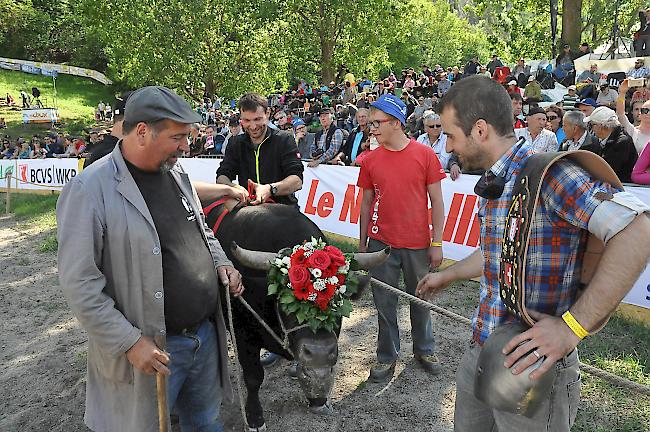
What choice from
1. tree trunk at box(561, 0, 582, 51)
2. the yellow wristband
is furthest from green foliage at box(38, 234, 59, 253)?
tree trunk at box(561, 0, 582, 51)

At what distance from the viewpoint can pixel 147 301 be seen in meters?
2.68

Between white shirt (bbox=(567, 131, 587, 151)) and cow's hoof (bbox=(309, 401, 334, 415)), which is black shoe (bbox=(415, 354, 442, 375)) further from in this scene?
white shirt (bbox=(567, 131, 587, 151))

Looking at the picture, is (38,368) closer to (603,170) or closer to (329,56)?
(603,170)

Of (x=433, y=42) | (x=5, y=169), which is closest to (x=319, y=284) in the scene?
(x=5, y=169)

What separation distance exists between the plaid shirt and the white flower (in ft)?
3.05

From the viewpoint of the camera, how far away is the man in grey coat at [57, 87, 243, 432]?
99.2 inches

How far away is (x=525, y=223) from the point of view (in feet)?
6.66

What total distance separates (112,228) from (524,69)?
2060cm

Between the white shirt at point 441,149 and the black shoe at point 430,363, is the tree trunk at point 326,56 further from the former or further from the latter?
the black shoe at point 430,363

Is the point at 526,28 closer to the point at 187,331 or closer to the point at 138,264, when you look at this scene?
the point at 187,331

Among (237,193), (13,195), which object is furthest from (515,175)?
(13,195)

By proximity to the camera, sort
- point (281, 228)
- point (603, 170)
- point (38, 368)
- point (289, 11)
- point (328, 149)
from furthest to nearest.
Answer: point (289, 11)
point (328, 149)
point (38, 368)
point (281, 228)
point (603, 170)

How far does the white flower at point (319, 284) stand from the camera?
119 inches

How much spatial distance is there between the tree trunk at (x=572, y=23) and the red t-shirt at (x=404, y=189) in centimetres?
2057
